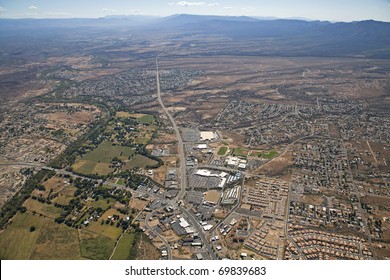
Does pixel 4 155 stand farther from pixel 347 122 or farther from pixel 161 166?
pixel 347 122

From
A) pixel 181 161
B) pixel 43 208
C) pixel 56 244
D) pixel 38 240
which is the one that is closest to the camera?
pixel 56 244

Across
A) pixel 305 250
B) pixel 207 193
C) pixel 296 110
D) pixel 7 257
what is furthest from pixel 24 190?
pixel 296 110

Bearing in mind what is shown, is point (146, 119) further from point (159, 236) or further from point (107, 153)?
point (159, 236)

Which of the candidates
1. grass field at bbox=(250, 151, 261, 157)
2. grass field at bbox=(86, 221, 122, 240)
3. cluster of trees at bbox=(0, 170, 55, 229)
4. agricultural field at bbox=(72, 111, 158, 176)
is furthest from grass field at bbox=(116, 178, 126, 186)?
grass field at bbox=(250, 151, 261, 157)

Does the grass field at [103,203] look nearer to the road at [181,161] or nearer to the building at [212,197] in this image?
the road at [181,161]

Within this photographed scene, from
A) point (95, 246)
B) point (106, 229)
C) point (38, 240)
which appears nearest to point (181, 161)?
point (106, 229)

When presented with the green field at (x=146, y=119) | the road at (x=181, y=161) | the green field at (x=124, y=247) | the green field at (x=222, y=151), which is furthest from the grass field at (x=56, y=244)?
the green field at (x=146, y=119)

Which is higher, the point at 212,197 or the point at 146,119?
the point at 212,197
